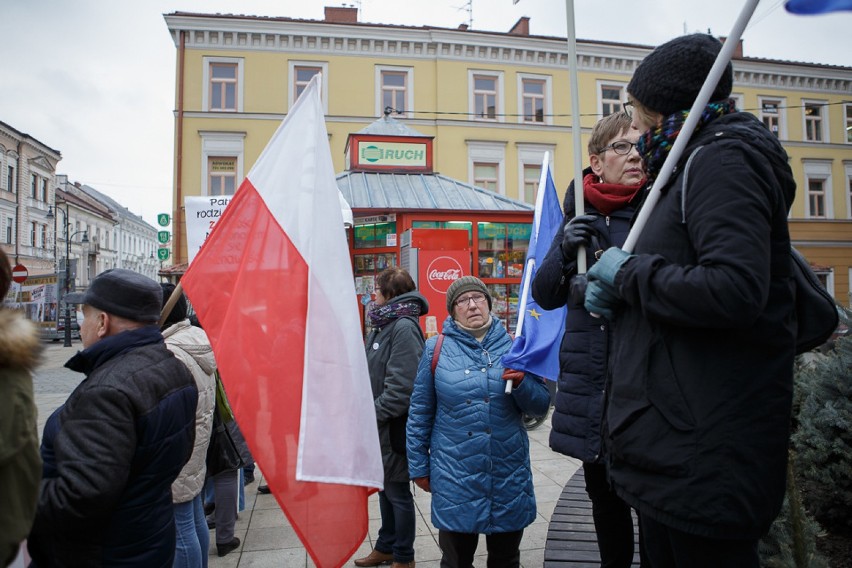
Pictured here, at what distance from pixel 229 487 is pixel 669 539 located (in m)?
3.69

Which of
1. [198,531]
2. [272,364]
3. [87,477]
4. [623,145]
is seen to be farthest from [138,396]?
[623,145]

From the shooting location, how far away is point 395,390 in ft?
12.7

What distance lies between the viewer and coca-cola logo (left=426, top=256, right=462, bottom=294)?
960 cm

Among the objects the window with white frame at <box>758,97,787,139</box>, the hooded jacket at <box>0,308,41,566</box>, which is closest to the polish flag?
the hooded jacket at <box>0,308,41,566</box>

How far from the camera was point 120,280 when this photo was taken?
2508 mm

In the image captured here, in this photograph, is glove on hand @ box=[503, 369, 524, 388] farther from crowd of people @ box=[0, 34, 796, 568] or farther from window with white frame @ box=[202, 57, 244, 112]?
window with white frame @ box=[202, 57, 244, 112]

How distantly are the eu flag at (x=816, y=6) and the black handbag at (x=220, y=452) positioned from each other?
4.12 metres

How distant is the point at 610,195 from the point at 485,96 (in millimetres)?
24584

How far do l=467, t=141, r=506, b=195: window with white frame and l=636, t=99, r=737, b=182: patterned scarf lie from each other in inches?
925

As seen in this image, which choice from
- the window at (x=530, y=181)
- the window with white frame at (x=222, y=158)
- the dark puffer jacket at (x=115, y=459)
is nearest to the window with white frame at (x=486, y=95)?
the window at (x=530, y=181)

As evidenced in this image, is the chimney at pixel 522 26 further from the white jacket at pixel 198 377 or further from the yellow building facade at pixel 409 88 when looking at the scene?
the white jacket at pixel 198 377

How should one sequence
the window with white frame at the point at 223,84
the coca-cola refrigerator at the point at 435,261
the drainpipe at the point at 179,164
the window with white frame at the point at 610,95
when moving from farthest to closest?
the window with white frame at the point at 610,95
the window with white frame at the point at 223,84
the drainpipe at the point at 179,164
the coca-cola refrigerator at the point at 435,261

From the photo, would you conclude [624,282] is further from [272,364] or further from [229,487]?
[229,487]

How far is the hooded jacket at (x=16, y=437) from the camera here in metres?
1.47
